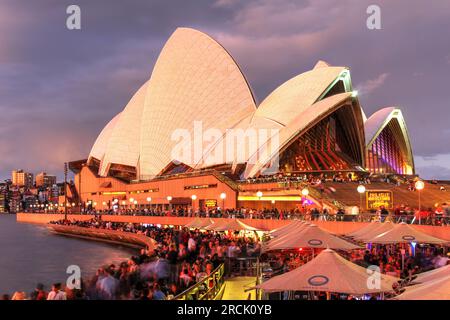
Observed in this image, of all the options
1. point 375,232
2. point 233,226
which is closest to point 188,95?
point 233,226

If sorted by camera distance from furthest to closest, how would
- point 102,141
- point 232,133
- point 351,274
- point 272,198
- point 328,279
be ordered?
point 102,141, point 232,133, point 272,198, point 351,274, point 328,279

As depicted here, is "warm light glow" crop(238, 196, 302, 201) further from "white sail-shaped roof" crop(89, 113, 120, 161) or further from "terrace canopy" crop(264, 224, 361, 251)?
"white sail-shaped roof" crop(89, 113, 120, 161)

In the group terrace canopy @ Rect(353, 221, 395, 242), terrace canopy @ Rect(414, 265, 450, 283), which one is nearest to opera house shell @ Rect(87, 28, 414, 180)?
terrace canopy @ Rect(353, 221, 395, 242)

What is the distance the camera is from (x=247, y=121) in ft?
163

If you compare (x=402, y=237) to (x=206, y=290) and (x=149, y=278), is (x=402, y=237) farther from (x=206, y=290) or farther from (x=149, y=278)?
(x=206, y=290)

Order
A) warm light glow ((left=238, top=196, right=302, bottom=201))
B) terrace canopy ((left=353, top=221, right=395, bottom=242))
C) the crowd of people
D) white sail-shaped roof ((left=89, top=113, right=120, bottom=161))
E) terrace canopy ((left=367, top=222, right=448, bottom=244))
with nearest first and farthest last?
the crowd of people, terrace canopy ((left=367, top=222, right=448, bottom=244)), terrace canopy ((left=353, top=221, right=395, bottom=242)), warm light glow ((left=238, top=196, right=302, bottom=201)), white sail-shaped roof ((left=89, top=113, right=120, bottom=161))

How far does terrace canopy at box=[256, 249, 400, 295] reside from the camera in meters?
7.40

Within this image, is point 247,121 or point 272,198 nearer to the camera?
point 272,198

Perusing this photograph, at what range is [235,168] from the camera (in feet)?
157

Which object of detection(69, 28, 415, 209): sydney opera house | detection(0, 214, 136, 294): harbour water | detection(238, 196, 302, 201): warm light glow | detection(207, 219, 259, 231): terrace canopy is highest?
detection(69, 28, 415, 209): sydney opera house

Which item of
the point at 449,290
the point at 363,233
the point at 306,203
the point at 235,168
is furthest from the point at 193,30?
the point at 449,290

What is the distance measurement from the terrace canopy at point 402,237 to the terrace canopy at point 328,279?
6.06 meters

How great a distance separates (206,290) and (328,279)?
8.80 ft

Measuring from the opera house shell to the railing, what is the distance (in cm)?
3171
